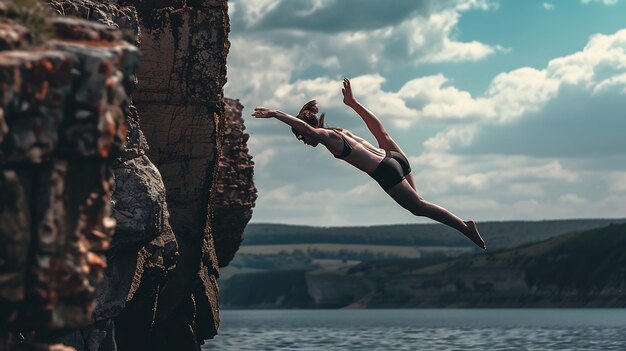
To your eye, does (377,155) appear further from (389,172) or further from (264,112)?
(264,112)

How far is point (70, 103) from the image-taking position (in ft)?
33.5

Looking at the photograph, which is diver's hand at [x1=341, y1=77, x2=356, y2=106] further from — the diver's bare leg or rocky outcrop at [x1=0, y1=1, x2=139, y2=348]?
rocky outcrop at [x1=0, y1=1, x2=139, y2=348]

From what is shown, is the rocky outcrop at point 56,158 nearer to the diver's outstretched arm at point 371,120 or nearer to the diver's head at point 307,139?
the diver's head at point 307,139

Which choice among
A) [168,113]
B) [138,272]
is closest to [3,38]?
[138,272]

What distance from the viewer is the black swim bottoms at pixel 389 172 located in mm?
19594

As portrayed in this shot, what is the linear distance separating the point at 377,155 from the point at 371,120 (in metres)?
0.76

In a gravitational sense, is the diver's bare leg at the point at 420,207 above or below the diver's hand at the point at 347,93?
below

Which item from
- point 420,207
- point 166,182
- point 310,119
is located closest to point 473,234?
point 420,207

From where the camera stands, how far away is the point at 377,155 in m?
19.7

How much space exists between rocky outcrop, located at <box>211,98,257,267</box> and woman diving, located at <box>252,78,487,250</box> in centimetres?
3129

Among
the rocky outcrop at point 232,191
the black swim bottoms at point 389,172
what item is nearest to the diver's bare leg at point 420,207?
the black swim bottoms at point 389,172

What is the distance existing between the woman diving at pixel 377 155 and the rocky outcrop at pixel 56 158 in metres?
7.43

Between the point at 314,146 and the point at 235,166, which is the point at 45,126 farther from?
the point at 235,166

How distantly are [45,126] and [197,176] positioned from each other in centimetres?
2707
